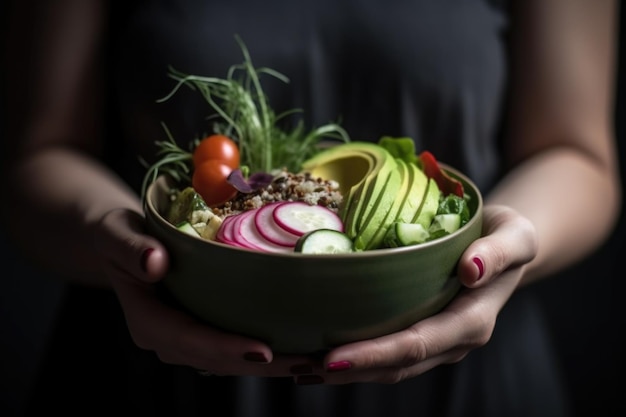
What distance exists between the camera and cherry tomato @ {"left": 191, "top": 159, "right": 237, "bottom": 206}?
2.87 feet

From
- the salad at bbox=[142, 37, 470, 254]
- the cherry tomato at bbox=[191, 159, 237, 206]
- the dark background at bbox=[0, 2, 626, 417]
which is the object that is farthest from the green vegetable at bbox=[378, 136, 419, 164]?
the dark background at bbox=[0, 2, 626, 417]

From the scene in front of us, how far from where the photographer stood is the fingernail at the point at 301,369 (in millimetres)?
767

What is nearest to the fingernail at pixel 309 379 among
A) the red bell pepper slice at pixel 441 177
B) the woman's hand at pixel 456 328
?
the woman's hand at pixel 456 328

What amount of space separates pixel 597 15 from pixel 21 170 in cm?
108

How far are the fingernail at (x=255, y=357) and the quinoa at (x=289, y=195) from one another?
0.18 metres

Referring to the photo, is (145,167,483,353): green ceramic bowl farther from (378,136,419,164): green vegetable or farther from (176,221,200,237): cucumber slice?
(378,136,419,164): green vegetable

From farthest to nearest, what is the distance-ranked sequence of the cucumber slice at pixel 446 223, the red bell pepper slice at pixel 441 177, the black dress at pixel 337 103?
the black dress at pixel 337 103, the red bell pepper slice at pixel 441 177, the cucumber slice at pixel 446 223

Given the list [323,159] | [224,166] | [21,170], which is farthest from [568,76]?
[21,170]

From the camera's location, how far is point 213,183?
0.88m

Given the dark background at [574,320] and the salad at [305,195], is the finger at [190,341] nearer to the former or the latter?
the salad at [305,195]

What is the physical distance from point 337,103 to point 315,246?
635 millimetres

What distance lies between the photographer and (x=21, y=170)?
4.09ft

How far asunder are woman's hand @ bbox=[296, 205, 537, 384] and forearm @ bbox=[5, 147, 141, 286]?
453 millimetres

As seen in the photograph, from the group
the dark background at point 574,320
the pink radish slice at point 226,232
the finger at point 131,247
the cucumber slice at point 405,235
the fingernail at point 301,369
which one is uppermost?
the cucumber slice at point 405,235
